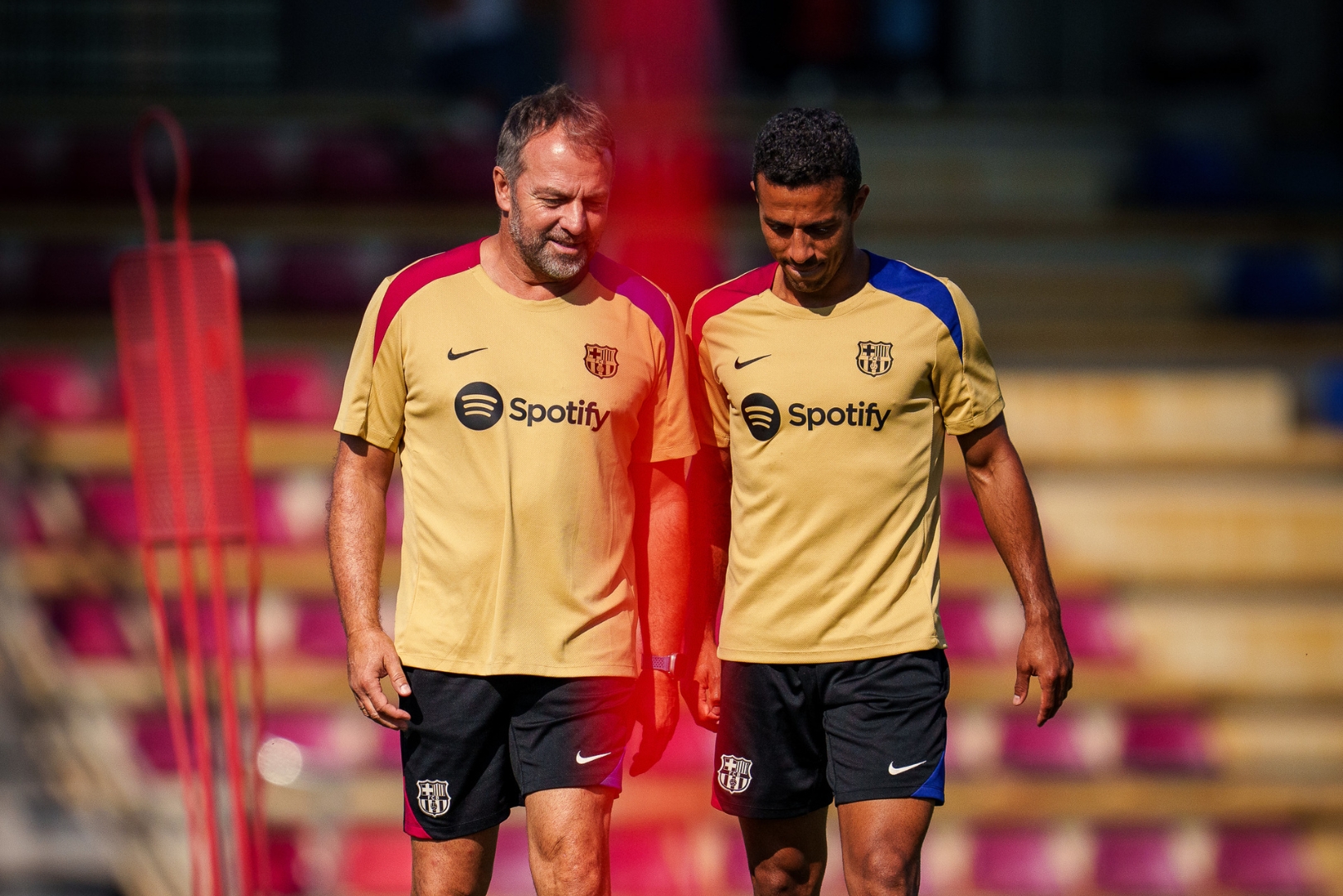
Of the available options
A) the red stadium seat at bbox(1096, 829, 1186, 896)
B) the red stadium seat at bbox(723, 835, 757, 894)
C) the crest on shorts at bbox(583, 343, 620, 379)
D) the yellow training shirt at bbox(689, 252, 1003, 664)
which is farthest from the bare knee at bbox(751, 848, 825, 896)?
the red stadium seat at bbox(1096, 829, 1186, 896)

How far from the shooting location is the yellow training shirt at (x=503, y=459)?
2980mm

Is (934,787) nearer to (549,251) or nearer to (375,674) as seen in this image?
(375,674)

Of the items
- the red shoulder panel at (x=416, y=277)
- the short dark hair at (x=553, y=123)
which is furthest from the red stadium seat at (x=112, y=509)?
the short dark hair at (x=553, y=123)

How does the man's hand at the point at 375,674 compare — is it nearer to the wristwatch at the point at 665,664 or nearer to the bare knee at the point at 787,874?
the wristwatch at the point at 665,664

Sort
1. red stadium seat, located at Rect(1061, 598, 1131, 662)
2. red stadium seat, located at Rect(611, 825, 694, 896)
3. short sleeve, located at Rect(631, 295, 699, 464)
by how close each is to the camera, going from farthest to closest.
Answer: red stadium seat, located at Rect(1061, 598, 1131, 662), red stadium seat, located at Rect(611, 825, 694, 896), short sleeve, located at Rect(631, 295, 699, 464)

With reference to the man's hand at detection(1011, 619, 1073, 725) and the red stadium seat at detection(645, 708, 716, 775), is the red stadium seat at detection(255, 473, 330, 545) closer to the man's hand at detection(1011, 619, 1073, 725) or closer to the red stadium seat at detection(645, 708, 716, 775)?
the red stadium seat at detection(645, 708, 716, 775)

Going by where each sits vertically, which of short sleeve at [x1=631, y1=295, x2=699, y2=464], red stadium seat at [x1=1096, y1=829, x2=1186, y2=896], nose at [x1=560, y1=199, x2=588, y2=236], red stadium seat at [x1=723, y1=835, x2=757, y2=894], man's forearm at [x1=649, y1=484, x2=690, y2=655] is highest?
nose at [x1=560, y1=199, x2=588, y2=236]

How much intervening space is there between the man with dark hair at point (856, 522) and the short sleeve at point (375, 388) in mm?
619

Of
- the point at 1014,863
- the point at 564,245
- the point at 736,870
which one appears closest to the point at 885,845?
the point at 564,245

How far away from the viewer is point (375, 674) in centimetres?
293

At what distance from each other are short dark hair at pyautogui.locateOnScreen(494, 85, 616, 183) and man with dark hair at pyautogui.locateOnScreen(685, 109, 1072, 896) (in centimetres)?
30

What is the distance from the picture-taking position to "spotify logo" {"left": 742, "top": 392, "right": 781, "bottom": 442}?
3.05 metres

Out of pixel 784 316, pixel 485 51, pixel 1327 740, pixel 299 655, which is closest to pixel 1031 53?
pixel 485 51

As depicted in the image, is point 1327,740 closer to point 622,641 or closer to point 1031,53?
point 622,641
